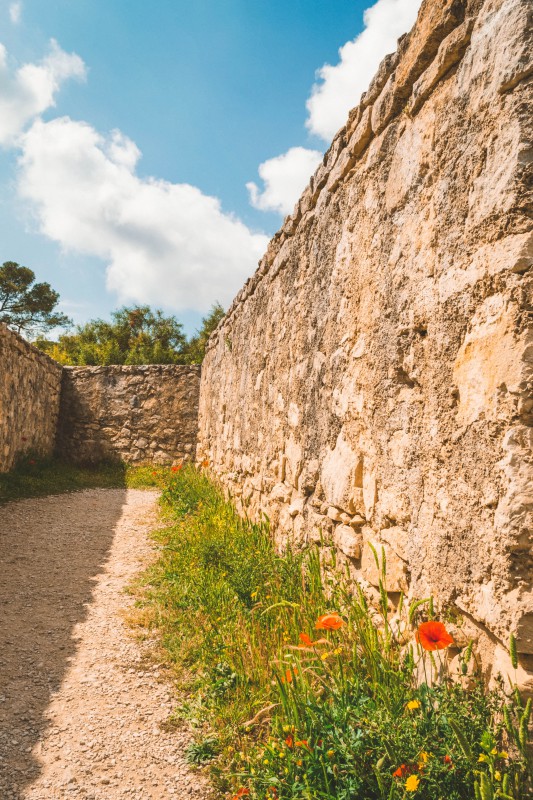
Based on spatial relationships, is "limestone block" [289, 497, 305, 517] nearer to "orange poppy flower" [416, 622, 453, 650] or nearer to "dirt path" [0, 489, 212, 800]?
"dirt path" [0, 489, 212, 800]

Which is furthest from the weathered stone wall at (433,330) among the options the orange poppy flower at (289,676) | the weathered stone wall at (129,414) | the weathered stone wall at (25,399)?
the weathered stone wall at (129,414)

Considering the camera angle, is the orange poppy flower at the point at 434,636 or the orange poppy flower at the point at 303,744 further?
the orange poppy flower at the point at 303,744

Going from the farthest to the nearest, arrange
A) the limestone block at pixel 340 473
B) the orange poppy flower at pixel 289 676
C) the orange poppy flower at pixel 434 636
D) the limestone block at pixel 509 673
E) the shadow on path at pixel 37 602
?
the limestone block at pixel 340 473 < the shadow on path at pixel 37 602 < the orange poppy flower at pixel 289 676 < the orange poppy flower at pixel 434 636 < the limestone block at pixel 509 673

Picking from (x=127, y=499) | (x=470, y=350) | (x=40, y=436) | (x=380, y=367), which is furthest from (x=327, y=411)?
(x=40, y=436)

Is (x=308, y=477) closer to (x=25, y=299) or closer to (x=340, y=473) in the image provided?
(x=340, y=473)

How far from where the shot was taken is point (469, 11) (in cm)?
176

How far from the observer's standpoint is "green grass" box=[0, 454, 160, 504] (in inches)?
270

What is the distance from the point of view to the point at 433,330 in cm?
183

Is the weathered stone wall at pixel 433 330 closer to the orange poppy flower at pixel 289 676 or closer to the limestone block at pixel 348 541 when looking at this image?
the limestone block at pixel 348 541

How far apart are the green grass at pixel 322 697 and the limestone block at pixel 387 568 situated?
5 cm

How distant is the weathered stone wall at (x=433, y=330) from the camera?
1.42 m

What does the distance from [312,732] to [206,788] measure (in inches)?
20.6

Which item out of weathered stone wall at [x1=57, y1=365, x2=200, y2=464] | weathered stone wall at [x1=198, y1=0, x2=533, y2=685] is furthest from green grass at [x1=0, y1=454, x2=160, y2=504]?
weathered stone wall at [x1=198, y1=0, x2=533, y2=685]

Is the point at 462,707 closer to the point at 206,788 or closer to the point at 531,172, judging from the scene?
the point at 206,788
